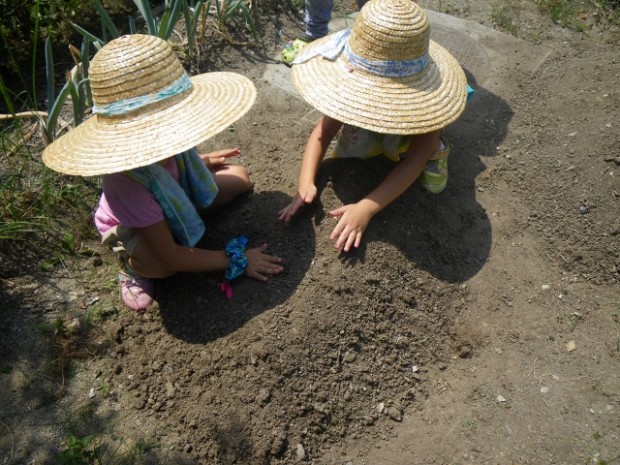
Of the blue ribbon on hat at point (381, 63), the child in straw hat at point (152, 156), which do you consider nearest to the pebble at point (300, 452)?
the child in straw hat at point (152, 156)

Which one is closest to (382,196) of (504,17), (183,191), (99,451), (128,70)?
(183,191)

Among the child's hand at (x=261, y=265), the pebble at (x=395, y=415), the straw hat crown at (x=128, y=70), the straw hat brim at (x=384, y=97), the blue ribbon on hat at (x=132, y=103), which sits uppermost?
the straw hat crown at (x=128, y=70)

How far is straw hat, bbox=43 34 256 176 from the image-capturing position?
1.45 m

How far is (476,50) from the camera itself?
337 centimetres

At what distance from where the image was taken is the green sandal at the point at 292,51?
10.7ft

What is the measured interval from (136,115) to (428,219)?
4.65ft

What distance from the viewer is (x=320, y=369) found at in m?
1.86

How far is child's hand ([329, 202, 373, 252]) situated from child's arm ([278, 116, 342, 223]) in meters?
0.17

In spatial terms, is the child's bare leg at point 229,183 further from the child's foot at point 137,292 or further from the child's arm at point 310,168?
the child's foot at point 137,292

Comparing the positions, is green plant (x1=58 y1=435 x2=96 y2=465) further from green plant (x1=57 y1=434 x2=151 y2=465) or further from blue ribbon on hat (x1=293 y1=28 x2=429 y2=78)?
blue ribbon on hat (x1=293 y1=28 x2=429 y2=78)

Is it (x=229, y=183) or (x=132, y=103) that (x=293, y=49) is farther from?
(x=132, y=103)

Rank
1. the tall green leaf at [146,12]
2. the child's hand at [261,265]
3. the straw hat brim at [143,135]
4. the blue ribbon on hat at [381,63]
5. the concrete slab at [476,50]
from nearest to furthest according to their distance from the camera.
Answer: the straw hat brim at [143,135], the blue ribbon on hat at [381,63], the child's hand at [261,265], the tall green leaf at [146,12], the concrete slab at [476,50]

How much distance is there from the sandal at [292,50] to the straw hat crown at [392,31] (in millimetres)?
1477

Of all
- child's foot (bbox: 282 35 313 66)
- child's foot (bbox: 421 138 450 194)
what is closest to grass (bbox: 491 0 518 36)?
child's foot (bbox: 282 35 313 66)
